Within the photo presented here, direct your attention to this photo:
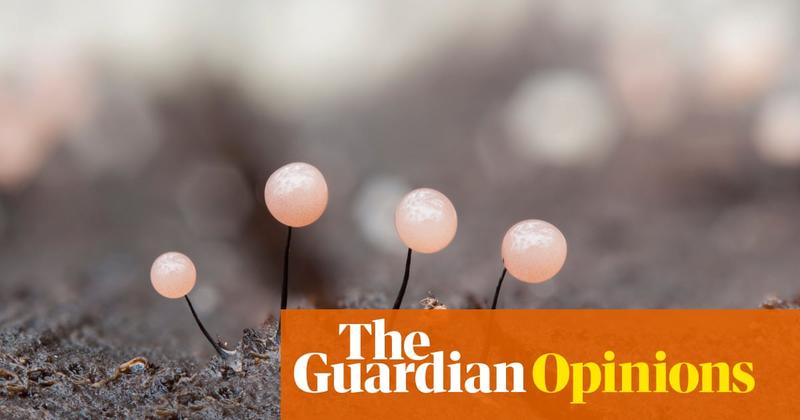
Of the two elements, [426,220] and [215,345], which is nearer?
[426,220]

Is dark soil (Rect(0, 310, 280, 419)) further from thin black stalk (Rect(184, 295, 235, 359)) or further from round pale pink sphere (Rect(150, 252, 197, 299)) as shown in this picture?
round pale pink sphere (Rect(150, 252, 197, 299))

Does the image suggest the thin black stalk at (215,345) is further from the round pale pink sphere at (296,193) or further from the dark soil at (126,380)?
the round pale pink sphere at (296,193)

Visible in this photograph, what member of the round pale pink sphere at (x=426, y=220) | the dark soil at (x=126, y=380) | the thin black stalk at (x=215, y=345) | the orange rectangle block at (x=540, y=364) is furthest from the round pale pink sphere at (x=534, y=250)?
the thin black stalk at (x=215, y=345)

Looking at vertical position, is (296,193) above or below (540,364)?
above

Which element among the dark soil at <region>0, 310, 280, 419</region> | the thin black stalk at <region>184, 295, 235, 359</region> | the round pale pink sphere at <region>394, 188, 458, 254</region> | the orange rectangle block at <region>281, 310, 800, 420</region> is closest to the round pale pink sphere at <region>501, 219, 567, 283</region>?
the round pale pink sphere at <region>394, 188, 458, 254</region>

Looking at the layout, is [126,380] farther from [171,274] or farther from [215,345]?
[171,274]

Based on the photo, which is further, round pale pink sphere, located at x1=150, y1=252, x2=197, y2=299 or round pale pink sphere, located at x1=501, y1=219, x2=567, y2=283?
round pale pink sphere, located at x1=150, y1=252, x2=197, y2=299

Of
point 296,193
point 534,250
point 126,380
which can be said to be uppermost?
point 296,193

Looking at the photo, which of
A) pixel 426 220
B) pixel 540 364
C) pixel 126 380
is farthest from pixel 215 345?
pixel 540 364
